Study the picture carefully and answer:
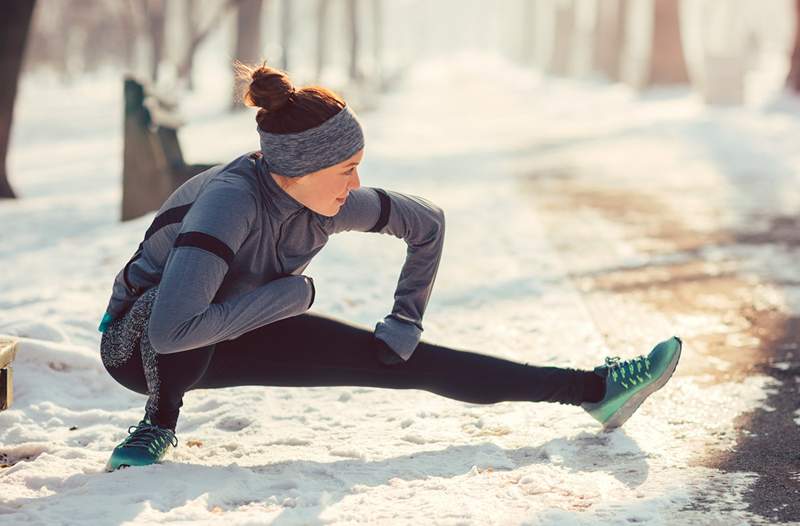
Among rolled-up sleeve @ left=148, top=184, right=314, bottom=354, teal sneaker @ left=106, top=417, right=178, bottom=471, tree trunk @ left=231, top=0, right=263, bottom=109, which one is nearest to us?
rolled-up sleeve @ left=148, top=184, right=314, bottom=354

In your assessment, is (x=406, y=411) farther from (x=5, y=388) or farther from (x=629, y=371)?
(x=5, y=388)

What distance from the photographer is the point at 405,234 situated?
4059 mm

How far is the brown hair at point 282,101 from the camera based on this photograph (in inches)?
136

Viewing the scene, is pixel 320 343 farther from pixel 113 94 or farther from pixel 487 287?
pixel 113 94

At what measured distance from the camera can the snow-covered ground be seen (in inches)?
141

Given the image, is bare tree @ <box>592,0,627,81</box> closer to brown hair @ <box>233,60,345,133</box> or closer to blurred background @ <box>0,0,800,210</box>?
blurred background @ <box>0,0,800,210</box>

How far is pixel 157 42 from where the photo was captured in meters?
36.2

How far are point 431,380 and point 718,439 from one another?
108cm

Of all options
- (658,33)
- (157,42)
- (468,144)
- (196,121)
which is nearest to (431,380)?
(468,144)

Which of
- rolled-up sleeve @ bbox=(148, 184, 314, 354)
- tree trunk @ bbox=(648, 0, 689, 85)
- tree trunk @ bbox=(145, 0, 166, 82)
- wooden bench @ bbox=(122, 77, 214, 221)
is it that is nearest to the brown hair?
rolled-up sleeve @ bbox=(148, 184, 314, 354)

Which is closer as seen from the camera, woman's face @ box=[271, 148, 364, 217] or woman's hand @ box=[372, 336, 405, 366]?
woman's face @ box=[271, 148, 364, 217]

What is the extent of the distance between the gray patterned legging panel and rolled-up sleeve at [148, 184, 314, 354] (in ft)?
0.75

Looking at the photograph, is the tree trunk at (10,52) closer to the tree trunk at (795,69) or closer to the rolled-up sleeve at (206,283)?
the rolled-up sleeve at (206,283)

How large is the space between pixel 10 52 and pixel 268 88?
8642mm
